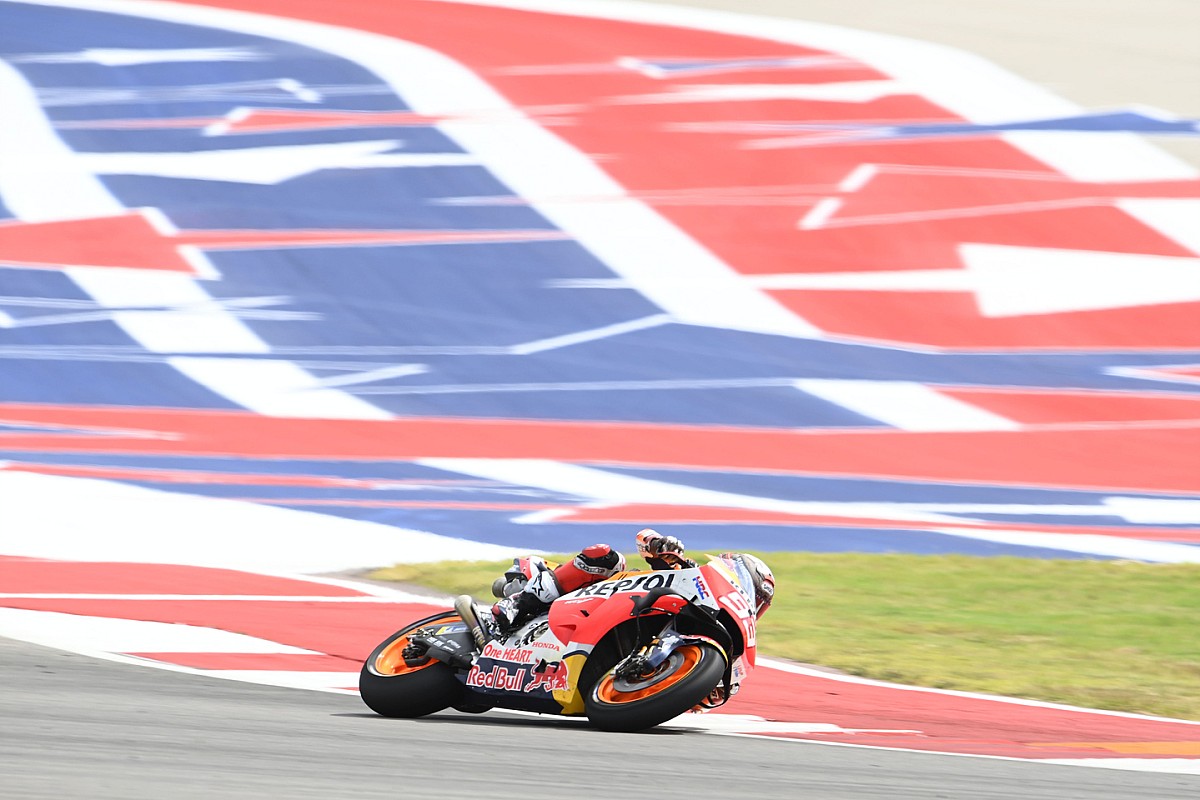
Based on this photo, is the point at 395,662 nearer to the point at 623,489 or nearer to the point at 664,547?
the point at 664,547

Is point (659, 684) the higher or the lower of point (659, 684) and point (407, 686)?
the higher

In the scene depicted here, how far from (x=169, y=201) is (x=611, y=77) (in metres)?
9.98

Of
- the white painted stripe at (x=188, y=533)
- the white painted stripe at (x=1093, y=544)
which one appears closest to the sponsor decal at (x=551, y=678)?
the white painted stripe at (x=188, y=533)

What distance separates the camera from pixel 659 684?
8586 millimetres

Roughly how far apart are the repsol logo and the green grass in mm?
4527

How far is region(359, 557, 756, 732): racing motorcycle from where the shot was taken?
8602mm

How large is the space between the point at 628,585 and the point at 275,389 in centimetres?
1991

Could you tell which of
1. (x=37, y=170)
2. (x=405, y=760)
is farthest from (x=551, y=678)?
(x=37, y=170)

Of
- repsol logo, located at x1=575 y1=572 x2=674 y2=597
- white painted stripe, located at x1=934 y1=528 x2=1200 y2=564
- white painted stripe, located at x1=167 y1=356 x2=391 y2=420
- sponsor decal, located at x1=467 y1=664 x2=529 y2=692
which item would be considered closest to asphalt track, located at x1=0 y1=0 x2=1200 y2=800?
sponsor decal, located at x1=467 y1=664 x2=529 y2=692

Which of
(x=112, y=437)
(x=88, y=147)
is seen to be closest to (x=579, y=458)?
(x=112, y=437)

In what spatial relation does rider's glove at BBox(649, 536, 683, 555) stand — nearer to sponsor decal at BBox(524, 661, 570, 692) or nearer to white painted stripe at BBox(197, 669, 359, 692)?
sponsor decal at BBox(524, 661, 570, 692)

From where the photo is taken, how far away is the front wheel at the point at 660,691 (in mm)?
8453

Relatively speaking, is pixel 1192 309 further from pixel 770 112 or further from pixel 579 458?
pixel 579 458

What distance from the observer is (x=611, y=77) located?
1427 inches
